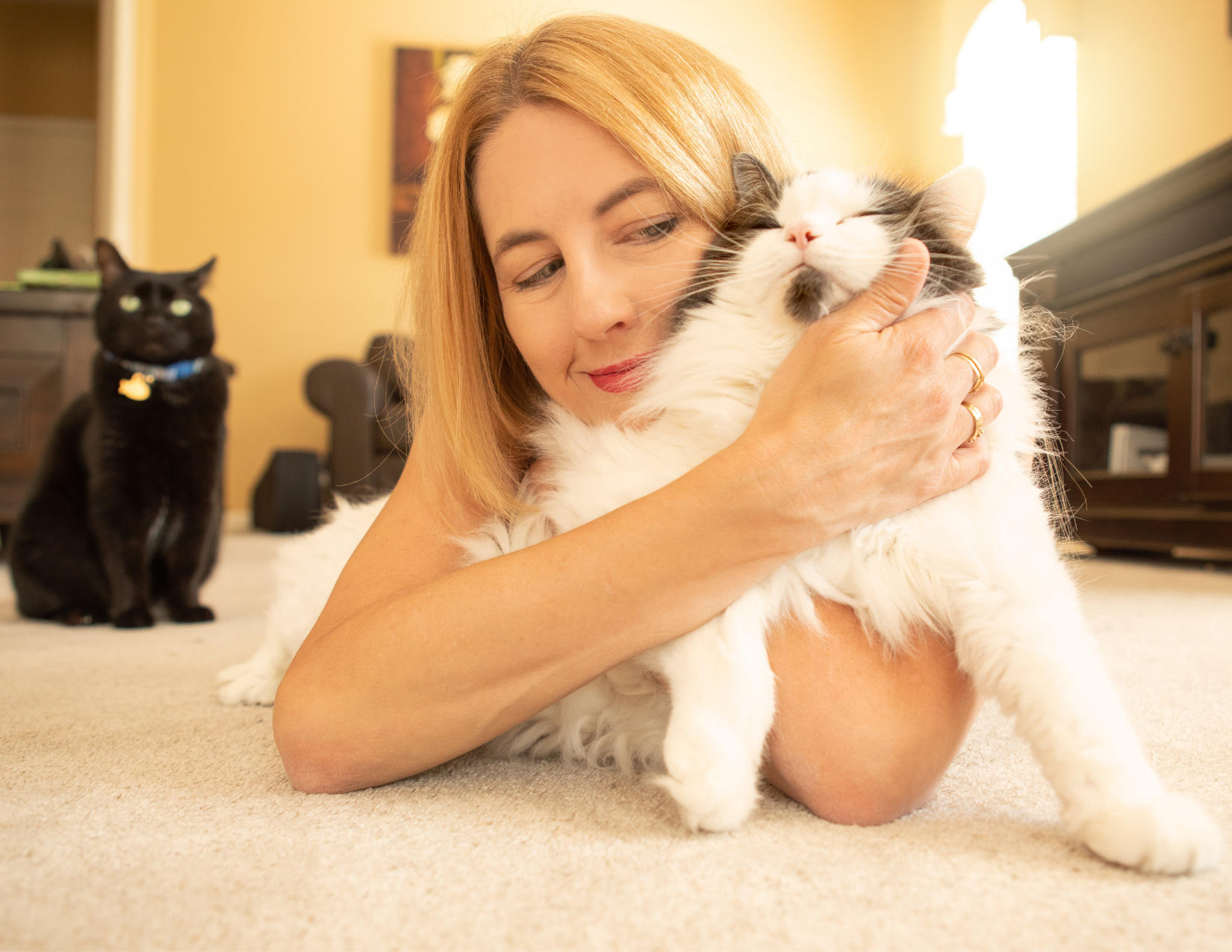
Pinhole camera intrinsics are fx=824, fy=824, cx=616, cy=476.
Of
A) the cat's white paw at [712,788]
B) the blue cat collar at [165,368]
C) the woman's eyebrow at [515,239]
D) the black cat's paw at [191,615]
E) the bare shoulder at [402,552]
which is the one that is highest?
the woman's eyebrow at [515,239]

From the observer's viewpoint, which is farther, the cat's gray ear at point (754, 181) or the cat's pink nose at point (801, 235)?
the cat's gray ear at point (754, 181)

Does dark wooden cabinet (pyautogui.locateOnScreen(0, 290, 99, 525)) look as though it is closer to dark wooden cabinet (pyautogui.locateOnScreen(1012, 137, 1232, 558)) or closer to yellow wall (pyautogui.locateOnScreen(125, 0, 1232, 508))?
yellow wall (pyautogui.locateOnScreen(125, 0, 1232, 508))

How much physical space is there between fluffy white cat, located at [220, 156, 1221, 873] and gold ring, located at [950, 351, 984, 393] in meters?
0.05

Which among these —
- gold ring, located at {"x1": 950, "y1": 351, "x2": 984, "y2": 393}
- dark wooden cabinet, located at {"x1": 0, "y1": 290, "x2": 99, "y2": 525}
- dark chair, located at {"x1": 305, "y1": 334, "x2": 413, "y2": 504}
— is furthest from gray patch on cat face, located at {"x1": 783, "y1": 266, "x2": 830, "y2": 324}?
dark chair, located at {"x1": 305, "y1": 334, "x2": 413, "y2": 504}

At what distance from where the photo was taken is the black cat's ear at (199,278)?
2197 mm

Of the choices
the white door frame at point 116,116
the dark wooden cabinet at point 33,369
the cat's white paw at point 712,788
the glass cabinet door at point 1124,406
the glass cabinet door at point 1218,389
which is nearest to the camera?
the cat's white paw at point 712,788

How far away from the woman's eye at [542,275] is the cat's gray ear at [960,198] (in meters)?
0.40

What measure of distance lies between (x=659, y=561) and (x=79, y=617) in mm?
1910

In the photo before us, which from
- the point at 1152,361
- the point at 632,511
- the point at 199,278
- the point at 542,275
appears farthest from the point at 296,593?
the point at 1152,361

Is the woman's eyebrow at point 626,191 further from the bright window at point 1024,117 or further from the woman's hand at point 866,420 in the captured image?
the bright window at point 1024,117

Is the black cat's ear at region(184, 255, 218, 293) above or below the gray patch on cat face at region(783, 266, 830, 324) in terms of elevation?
above

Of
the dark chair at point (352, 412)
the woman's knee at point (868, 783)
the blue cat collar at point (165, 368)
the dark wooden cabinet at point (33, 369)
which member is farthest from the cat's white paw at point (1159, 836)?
the dark chair at point (352, 412)

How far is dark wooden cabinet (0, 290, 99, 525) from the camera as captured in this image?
3096 mm

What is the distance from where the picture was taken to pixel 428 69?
16.7 feet
